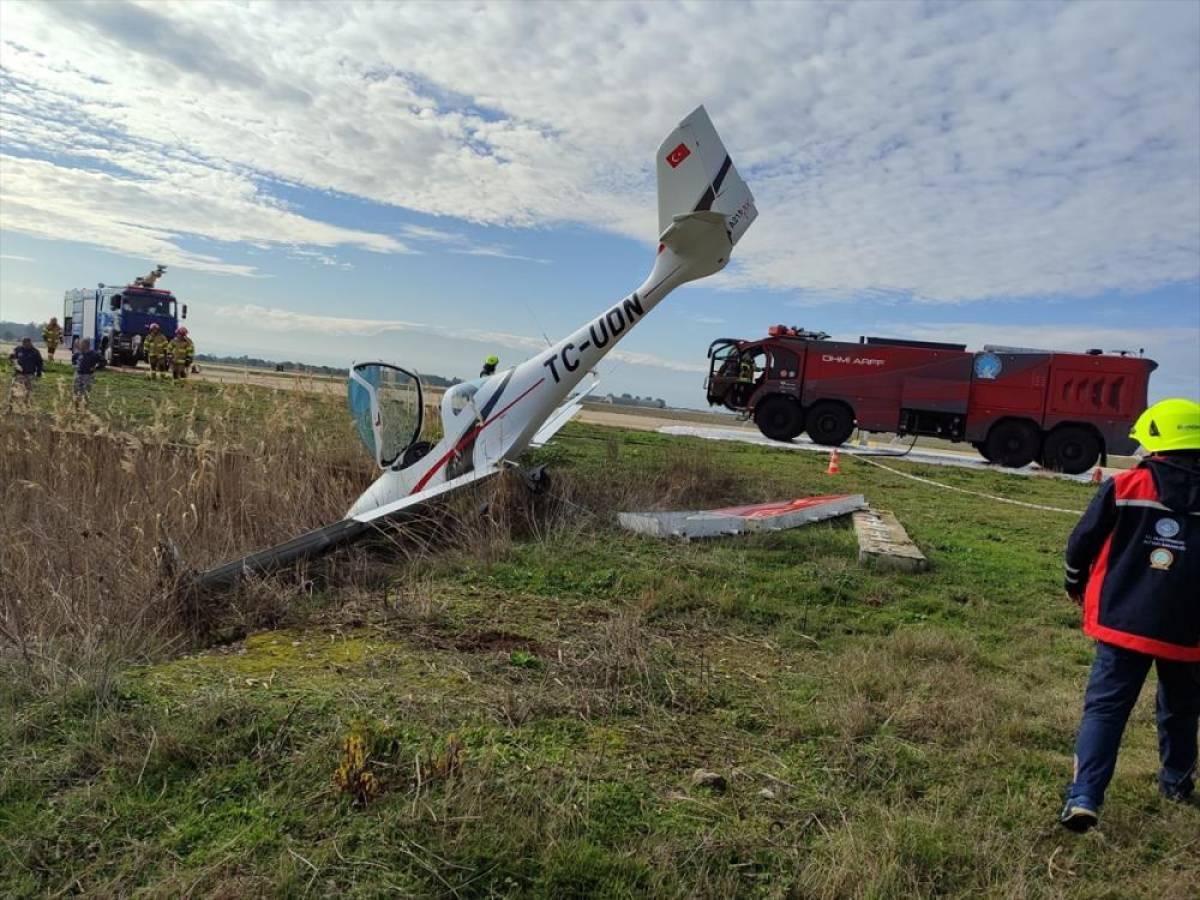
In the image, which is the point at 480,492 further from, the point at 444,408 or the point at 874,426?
the point at 874,426

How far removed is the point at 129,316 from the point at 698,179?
1089 inches

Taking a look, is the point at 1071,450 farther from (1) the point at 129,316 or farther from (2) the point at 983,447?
(1) the point at 129,316

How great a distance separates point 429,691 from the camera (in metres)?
3.81

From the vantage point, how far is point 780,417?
20.0 meters

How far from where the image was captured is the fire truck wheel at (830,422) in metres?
19.6

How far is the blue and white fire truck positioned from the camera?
28.7 meters

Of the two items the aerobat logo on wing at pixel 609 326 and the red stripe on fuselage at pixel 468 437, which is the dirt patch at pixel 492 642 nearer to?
the red stripe on fuselage at pixel 468 437

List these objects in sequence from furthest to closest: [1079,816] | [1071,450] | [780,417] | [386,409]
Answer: [780,417] < [1071,450] < [386,409] < [1079,816]

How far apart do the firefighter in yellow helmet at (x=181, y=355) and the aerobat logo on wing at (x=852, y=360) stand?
50.4 feet

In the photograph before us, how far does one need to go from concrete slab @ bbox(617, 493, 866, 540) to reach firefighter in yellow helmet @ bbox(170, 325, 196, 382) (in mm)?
15179

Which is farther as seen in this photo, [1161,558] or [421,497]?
[421,497]

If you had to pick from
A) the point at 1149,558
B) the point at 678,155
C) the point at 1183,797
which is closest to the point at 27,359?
the point at 678,155

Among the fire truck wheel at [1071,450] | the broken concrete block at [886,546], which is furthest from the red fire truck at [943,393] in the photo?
the broken concrete block at [886,546]

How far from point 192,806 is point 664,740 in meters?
1.81
